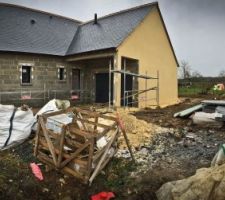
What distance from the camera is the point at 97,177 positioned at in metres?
6.64

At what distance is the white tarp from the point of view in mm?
8500

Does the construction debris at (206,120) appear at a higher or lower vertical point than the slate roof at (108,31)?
lower

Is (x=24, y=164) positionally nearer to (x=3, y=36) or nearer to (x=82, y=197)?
(x=82, y=197)

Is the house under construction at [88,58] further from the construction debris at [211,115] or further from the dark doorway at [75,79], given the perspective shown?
the construction debris at [211,115]

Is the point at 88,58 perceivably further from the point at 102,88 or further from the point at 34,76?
the point at 34,76

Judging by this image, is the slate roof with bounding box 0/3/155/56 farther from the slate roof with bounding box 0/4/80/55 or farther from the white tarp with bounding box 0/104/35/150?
the white tarp with bounding box 0/104/35/150

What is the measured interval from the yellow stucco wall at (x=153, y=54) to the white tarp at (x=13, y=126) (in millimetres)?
8661

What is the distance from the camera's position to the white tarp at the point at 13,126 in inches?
335

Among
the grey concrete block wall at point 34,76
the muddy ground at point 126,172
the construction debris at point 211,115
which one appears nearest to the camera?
the muddy ground at point 126,172

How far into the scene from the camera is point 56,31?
22.2 meters

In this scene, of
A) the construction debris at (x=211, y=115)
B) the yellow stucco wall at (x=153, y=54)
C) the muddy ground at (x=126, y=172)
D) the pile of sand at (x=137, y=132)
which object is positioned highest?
the yellow stucco wall at (x=153, y=54)

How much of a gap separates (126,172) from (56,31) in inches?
689

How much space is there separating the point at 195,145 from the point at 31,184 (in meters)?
5.14

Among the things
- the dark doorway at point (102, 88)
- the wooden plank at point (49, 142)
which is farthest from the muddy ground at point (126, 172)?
the dark doorway at point (102, 88)
